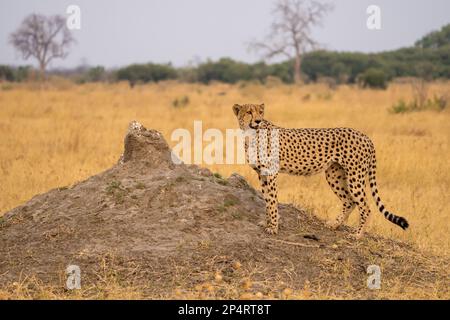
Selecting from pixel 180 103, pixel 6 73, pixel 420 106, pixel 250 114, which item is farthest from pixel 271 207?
pixel 6 73

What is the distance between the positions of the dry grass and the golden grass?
17 mm

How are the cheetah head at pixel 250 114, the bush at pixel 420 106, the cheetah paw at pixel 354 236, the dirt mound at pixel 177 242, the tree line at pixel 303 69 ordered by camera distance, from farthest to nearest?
the tree line at pixel 303 69
the bush at pixel 420 106
the cheetah paw at pixel 354 236
the cheetah head at pixel 250 114
the dirt mound at pixel 177 242

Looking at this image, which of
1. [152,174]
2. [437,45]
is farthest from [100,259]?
[437,45]

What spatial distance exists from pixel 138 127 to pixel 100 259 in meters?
1.55

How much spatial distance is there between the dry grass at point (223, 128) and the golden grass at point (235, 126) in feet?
0.06

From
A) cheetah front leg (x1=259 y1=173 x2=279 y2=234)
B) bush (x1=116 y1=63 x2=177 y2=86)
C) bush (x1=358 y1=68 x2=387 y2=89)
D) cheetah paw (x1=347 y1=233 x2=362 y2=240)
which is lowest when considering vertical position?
cheetah paw (x1=347 y1=233 x2=362 y2=240)

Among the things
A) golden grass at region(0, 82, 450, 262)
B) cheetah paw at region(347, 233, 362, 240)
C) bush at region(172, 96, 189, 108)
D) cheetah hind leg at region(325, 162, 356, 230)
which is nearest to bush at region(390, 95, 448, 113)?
golden grass at region(0, 82, 450, 262)

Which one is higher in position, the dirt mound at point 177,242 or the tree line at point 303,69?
the tree line at point 303,69

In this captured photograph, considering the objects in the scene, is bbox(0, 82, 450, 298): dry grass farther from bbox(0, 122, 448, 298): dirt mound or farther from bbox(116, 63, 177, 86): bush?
bbox(116, 63, 177, 86): bush

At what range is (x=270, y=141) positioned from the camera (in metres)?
6.44

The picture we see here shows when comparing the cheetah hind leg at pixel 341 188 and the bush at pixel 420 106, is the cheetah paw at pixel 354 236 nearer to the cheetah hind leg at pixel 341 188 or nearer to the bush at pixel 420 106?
the cheetah hind leg at pixel 341 188

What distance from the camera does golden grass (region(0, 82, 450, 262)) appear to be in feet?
29.3

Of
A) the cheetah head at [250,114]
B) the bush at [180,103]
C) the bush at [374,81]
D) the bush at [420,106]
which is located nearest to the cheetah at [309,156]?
the cheetah head at [250,114]

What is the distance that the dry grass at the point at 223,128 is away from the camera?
344 inches
